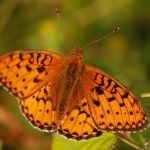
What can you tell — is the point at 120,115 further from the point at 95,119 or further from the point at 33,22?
the point at 33,22

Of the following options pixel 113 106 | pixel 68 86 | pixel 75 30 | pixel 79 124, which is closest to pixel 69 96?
pixel 68 86

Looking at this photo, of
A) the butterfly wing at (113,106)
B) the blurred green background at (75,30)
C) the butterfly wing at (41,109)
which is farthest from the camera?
the blurred green background at (75,30)

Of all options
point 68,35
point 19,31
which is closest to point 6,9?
point 19,31

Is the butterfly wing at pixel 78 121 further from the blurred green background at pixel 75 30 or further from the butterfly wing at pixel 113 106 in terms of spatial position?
the blurred green background at pixel 75 30

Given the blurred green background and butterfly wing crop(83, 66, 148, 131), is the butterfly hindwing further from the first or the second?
the blurred green background


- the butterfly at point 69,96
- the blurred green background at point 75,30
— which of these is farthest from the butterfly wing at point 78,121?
the blurred green background at point 75,30
